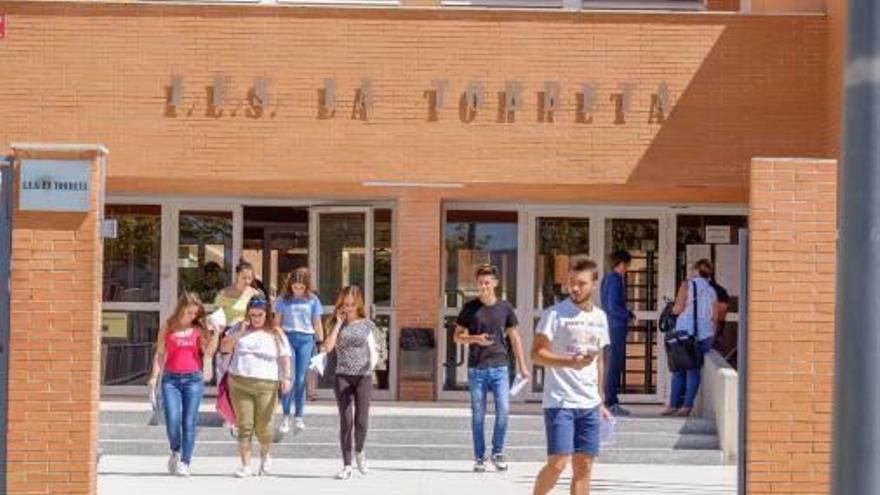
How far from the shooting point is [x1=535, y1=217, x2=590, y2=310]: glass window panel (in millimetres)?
19234

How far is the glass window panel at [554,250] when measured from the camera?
1923 cm

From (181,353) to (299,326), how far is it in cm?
224

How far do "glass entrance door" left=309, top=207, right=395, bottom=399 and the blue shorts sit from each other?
880 cm

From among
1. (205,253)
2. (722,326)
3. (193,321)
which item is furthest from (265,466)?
(722,326)

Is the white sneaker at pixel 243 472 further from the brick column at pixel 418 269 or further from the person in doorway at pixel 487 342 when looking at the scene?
the brick column at pixel 418 269

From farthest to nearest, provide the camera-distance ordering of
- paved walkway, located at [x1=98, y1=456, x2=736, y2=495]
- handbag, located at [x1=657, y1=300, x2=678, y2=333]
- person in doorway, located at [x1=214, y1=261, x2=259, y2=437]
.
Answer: handbag, located at [x1=657, y1=300, x2=678, y2=333], person in doorway, located at [x1=214, y1=261, x2=259, y2=437], paved walkway, located at [x1=98, y1=456, x2=736, y2=495]

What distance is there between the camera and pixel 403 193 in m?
18.3

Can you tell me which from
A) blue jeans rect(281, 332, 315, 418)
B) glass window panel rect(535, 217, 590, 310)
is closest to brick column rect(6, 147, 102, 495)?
blue jeans rect(281, 332, 315, 418)

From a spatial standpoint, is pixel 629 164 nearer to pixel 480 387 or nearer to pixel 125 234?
pixel 480 387

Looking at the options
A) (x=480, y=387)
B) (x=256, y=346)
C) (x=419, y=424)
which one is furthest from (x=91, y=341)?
(x=419, y=424)

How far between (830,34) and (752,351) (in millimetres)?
8128

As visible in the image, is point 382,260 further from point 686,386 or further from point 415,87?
point 686,386

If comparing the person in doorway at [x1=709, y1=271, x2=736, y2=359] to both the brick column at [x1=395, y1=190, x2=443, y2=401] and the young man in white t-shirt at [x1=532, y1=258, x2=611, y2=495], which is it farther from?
the young man in white t-shirt at [x1=532, y1=258, x2=611, y2=495]

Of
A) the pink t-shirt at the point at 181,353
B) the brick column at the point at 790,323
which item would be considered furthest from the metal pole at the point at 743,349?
the pink t-shirt at the point at 181,353
